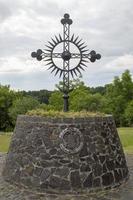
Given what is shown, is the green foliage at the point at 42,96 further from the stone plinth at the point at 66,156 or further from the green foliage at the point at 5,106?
the stone plinth at the point at 66,156

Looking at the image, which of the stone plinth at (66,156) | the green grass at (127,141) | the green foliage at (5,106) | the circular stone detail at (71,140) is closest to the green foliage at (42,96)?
the green foliage at (5,106)

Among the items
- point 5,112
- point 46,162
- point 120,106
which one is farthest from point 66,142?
point 5,112

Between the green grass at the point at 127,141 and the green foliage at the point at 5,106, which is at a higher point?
the green foliage at the point at 5,106

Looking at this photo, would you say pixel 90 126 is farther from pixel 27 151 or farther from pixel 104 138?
pixel 27 151

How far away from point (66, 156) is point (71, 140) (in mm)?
426

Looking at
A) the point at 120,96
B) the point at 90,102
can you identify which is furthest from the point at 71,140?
the point at 120,96

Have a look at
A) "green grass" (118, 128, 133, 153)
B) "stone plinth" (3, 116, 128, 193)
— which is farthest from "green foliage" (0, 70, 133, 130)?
"stone plinth" (3, 116, 128, 193)

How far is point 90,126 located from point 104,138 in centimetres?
53

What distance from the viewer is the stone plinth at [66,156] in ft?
28.7

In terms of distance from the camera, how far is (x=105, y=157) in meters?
9.20

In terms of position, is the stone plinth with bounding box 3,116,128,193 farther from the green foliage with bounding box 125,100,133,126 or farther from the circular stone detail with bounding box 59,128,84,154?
the green foliage with bounding box 125,100,133,126

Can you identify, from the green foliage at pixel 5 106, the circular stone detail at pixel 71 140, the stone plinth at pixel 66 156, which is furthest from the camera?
the green foliage at pixel 5 106

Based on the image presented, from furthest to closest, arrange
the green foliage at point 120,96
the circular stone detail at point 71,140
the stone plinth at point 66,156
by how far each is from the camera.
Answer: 1. the green foliage at point 120,96
2. the circular stone detail at point 71,140
3. the stone plinth at point 66,156

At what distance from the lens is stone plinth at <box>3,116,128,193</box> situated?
28.7 feet
